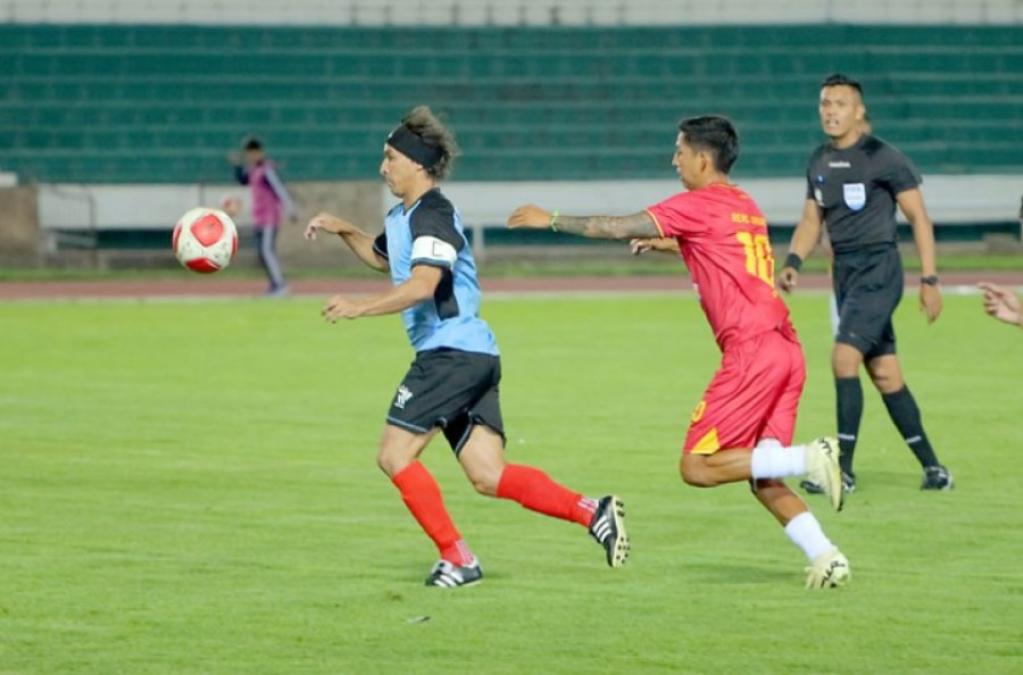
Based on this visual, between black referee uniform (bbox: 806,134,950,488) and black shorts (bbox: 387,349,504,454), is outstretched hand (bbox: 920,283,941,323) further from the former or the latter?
black shorts (bbox: 387,349,504,454)

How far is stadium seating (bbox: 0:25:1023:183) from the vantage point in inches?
1554

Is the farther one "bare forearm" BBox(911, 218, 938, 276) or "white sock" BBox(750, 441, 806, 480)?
"bare forearm" BBox(911, 218, 938, 276)

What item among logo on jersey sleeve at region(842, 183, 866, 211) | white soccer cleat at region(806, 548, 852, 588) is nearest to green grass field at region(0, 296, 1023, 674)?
white soccer cleat at region(806, 548, 852, 588)

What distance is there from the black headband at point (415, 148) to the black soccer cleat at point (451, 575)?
6.01 feet

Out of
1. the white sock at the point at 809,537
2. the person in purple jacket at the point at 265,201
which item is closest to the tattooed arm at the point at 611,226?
the white sock at the point at 809,537

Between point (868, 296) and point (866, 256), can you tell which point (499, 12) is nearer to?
point (866, 256)

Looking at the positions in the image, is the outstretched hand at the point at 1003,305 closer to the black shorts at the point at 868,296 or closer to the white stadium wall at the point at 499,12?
the black shorts at the point at 868,296

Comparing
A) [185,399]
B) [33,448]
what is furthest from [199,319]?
[33,448]

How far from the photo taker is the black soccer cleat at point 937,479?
12828 millimetres

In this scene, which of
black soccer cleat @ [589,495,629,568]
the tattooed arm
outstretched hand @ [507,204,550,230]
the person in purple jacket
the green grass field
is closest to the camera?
the green grass field

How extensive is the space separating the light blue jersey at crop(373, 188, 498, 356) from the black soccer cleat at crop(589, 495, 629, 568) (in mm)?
882

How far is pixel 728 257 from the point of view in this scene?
9.55 metres

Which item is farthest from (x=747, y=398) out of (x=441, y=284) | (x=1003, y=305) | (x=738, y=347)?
(x=441, y=284)

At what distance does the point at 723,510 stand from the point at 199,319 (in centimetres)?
1525
